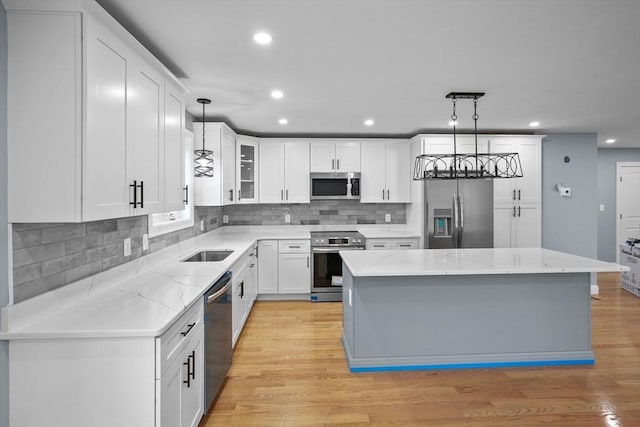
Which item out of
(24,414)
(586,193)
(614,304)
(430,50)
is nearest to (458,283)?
(430,50)

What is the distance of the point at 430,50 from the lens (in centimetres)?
237

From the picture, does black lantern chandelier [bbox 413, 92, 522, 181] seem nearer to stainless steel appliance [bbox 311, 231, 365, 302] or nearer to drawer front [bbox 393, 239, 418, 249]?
drawer front [bbox 393, 239, 418, 249]

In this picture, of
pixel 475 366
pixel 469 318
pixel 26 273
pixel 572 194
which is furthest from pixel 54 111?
pixel 572 194

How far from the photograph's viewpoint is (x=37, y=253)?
1.68m

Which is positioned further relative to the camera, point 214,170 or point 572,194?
point 572,194

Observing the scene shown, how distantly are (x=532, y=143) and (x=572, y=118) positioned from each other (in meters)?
0.64

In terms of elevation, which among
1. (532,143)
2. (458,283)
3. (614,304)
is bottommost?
(614,304)

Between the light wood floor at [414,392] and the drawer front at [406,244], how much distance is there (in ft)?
6.02

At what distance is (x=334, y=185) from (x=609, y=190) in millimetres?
5605

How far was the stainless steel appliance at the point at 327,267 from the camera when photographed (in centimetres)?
490

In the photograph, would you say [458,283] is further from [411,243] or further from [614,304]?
[614,304]

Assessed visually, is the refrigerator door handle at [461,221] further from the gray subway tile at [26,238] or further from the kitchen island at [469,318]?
the gray subway tile at [26,238]

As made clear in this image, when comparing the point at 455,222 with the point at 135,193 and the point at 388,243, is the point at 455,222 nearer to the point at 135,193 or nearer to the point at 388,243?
the point at 388,243

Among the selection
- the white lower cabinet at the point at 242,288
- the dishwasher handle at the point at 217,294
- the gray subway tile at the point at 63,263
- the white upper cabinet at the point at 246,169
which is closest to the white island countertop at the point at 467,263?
the dishwasher handle at the point at 217,294
